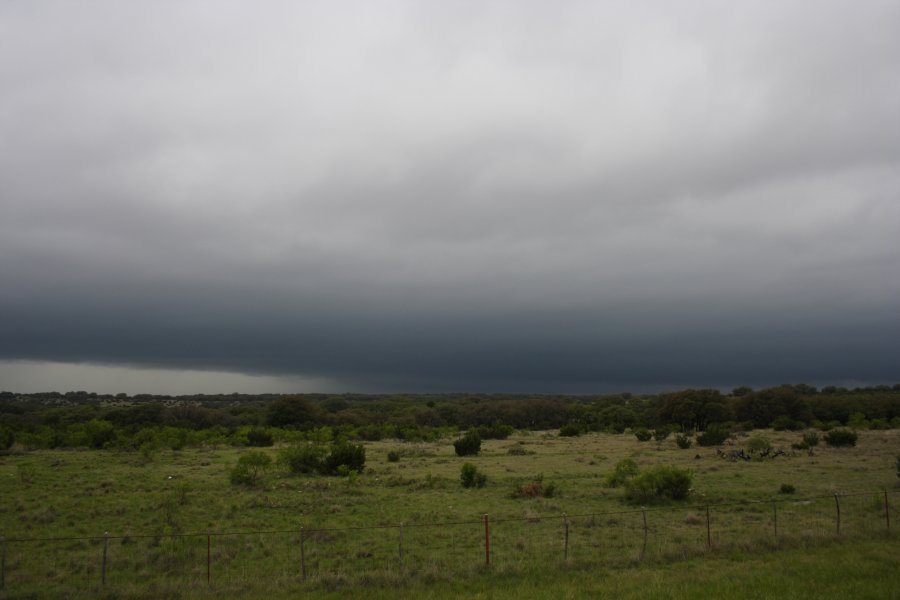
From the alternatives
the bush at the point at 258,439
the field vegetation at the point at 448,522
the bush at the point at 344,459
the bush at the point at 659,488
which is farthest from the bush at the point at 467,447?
the bush at the point at 659,488

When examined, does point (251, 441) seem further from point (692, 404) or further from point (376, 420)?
point (692, 404)

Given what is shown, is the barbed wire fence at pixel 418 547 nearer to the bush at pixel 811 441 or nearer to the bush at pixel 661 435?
the bush at pixel 811 441

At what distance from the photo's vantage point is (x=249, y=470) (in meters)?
34.6

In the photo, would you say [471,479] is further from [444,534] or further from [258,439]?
[258,439]

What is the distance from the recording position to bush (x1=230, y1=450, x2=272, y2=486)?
3259 cm

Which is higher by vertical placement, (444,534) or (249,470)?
(444,534)

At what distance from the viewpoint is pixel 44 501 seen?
27.1 meters

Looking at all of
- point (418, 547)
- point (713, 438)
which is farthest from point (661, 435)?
point (418, 547)

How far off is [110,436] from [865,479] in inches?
2311

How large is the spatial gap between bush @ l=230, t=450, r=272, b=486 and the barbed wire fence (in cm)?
1103

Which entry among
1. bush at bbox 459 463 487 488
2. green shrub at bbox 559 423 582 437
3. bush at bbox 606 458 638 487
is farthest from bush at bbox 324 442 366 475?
green shrub at bbox 559 423 582 437

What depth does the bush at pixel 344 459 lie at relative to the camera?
125 ft

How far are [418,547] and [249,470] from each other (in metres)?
18.9

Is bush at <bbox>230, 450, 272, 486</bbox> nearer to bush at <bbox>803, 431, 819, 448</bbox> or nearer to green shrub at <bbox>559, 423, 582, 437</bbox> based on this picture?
bush at <bbox>803, 431, 819, 448</bbox>
